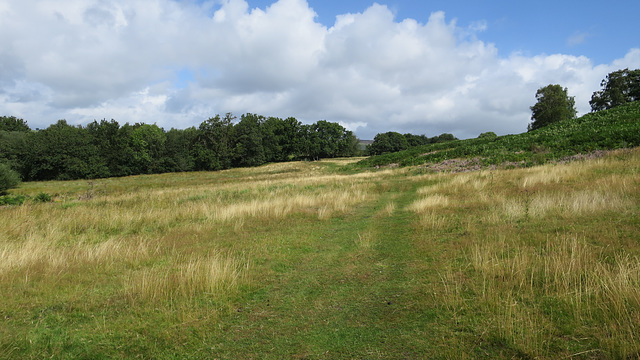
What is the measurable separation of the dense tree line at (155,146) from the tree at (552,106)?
60672mm

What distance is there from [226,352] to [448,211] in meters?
9.27

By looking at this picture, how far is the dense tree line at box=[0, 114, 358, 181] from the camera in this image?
6506 cm

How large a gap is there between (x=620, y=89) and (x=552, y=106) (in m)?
12.0

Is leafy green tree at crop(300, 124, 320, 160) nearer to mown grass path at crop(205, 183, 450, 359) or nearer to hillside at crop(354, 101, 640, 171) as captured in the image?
hillside at crop(354, 101, 640, 171)

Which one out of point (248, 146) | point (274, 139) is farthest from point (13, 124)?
point (274, 139)

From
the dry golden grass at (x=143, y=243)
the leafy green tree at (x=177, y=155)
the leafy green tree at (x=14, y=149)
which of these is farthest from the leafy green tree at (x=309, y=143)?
the dry golden grass at (x=143, y=243)

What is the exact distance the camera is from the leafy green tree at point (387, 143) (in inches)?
4771

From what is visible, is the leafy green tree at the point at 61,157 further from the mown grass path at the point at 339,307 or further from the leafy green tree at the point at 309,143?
the mown grass path at the point at 339,307

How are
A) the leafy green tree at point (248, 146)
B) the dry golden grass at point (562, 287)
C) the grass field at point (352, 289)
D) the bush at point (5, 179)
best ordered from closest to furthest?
the dry golden grass at point (562, 287)
the grass field at point (352, 289)
the bush at point (5, 179)
the leafy green tree at point (248, 146)

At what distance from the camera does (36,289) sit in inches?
220

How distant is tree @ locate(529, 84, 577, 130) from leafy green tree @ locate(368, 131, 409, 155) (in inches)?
2299

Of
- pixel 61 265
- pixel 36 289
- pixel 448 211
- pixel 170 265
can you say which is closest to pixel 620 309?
pixel 448 211

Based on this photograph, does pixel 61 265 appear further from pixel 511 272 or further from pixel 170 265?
pixel 511 272

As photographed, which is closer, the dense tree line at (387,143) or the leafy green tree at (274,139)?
the leafy green tree at (274,139)
